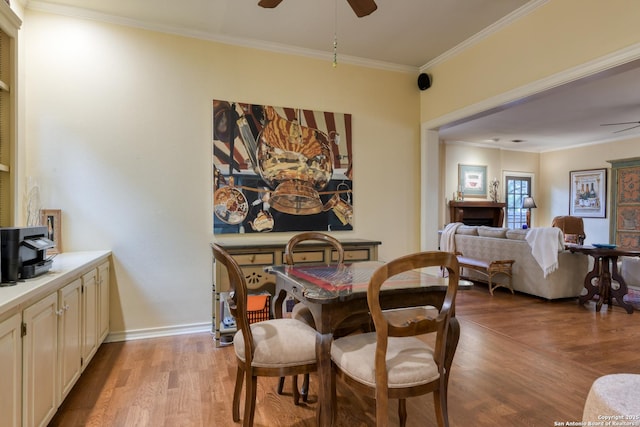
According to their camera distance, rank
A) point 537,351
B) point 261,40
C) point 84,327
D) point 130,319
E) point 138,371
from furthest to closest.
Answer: point 261,40
point 130,319
point 537,351
point 138,371
point 84,327

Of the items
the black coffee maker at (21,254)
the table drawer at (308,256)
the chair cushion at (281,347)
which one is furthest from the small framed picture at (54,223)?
the chair cushion at (281,347)

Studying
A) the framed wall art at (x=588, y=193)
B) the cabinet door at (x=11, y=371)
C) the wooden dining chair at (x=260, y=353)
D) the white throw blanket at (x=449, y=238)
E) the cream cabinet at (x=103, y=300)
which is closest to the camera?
the cabinet door at (x=11, y=371)

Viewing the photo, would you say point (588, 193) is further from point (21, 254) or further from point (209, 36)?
point (21, 254)

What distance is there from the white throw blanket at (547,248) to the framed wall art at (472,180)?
11.6ft

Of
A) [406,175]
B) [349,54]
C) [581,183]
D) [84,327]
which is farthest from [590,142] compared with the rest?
[84,327]

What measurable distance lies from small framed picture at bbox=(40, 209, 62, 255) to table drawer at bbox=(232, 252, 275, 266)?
147 centimetres

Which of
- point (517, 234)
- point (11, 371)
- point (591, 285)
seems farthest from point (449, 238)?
point (11, 371)

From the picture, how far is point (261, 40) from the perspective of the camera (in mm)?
3561

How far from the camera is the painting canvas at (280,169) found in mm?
3490

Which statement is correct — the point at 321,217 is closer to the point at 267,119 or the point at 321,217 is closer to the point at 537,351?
the point at 267,119

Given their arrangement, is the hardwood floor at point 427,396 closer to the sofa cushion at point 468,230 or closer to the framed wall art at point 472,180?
the sofa cushion at point 468,230

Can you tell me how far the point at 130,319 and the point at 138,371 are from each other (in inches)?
31.3

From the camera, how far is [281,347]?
1.72 metres

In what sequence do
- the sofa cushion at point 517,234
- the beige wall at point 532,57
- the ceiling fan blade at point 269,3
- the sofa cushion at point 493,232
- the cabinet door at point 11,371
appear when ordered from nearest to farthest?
1. the cabinet door at point 11,371
2. the ceiling fan blade at point 269,3
3. the beige wall at point 532,57
4. the sofa cushion at point 517,234
5. the sofa cushion at point 493,232
